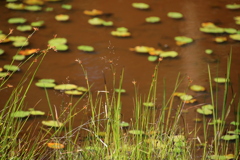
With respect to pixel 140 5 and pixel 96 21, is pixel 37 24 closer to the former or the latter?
pixel 96 21

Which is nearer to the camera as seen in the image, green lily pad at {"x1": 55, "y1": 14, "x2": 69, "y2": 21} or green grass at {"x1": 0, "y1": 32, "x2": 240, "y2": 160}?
green grass at {"x1": 0, "y1": 32, "x2": 240, "y2": 160}

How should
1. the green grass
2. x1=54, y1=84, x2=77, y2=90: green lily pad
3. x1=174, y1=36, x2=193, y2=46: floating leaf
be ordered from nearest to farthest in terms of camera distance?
the green grass < x1=54, y1=84, x2=77, y2=90: green lily pad < x1=174, y1=36, x2=193, y2=46: floating leaf

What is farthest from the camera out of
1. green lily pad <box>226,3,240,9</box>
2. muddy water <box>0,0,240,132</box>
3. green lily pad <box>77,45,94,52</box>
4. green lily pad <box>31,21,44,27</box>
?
green lily pad <box>226,3,240,9</box>

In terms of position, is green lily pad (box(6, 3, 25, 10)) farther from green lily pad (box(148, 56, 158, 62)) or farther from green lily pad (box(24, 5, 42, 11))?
green lily pad (box(148, 56, 158, 62))

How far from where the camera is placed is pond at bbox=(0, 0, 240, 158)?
2.91 metres

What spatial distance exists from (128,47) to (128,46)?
0.07 ft

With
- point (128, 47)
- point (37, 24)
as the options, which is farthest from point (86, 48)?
point (37, 24)

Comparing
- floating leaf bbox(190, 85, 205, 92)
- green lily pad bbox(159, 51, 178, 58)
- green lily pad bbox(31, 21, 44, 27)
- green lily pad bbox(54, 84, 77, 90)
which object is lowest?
floating leaf bbox(190, 85, 205, 92)

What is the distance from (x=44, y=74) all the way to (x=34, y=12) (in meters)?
1.16

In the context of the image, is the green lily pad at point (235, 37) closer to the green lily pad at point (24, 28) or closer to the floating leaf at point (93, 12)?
the floating leaf at point (93, 12)

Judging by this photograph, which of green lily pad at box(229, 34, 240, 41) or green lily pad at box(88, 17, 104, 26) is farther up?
green lily pad at box(88, 17, 104, 26)

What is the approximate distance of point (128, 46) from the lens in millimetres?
3506

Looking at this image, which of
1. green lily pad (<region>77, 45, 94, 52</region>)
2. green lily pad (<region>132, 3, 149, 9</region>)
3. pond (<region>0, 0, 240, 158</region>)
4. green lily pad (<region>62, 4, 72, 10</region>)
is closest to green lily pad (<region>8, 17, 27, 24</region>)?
pond (<region>0, 0, 240, 158</region>)

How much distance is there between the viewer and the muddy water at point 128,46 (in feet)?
9.72
